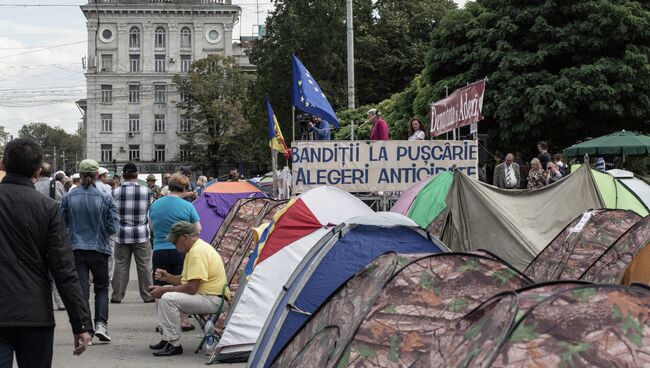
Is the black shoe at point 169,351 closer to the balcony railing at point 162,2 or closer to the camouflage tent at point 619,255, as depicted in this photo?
the camouflage tent at point 619,255

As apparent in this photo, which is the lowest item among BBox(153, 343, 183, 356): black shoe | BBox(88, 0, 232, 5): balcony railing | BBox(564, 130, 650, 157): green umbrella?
BBox(153, 343, 183, 356): black shoe

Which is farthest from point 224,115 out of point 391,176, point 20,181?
point 20,181

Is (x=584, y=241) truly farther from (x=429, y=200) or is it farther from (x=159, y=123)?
(x=159, y=123)

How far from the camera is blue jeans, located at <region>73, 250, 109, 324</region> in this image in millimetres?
11031

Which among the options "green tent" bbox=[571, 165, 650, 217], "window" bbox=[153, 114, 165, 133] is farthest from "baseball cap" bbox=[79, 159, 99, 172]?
"window" bbox=[153, 114, 165, 133]

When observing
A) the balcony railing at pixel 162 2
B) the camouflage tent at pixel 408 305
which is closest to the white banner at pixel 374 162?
the camouflage tent at pixel 408 305

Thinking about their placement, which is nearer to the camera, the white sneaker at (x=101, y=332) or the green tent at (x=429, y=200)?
the white sneaker at (x=101, y=332)

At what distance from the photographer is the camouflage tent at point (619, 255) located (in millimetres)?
9562

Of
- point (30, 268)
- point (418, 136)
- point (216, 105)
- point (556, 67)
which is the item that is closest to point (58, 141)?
point (216, 105)

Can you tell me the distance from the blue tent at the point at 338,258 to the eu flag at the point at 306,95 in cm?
714

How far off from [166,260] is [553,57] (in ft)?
84.1

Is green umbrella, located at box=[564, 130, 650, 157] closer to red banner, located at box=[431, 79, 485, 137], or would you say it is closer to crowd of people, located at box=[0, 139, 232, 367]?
red banner, located at box=[431, 79, 485, 137]

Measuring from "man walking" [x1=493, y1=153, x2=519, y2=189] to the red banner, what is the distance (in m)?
3.68

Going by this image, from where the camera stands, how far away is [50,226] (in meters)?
6.04
